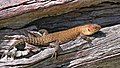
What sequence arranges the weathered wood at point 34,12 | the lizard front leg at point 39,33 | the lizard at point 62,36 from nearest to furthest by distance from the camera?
the weathered wood at point 34,12 < the lizard at point 62,36 < the lizard front leg at point 39,33

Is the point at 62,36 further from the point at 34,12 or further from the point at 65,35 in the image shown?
the point at 34,12

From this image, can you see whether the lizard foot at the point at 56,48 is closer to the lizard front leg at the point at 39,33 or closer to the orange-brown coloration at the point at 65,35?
the orange-brown coloration at the point at 65,35

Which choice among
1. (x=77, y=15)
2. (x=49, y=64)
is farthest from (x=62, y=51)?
(x=77, y=15)

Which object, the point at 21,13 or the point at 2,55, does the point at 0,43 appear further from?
the point at 21,13

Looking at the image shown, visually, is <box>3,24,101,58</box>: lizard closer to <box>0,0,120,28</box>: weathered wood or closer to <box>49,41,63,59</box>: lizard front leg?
<box>49,41,63,59</box>: lizard front leg

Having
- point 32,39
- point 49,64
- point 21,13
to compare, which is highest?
point 21,13

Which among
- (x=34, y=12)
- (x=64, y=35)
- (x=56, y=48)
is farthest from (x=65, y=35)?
(x=34, y=12)

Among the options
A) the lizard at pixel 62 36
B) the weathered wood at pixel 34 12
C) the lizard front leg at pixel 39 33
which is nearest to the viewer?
the weathered wood at pixel 34 12

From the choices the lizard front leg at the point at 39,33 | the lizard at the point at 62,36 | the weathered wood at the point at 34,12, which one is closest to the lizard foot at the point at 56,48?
the lizard at the point at 62,36
